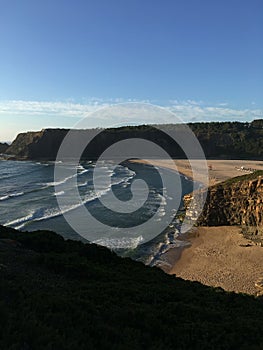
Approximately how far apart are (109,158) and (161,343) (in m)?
94.7

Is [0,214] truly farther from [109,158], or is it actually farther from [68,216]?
[109,158]

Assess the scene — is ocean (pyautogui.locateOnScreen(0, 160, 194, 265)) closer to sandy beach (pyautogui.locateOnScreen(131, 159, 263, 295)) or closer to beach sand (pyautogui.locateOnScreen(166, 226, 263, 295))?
sandy beach (pyautogui.locateOnScreen(131, 159, 263, 295))

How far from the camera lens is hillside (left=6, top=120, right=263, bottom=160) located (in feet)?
315

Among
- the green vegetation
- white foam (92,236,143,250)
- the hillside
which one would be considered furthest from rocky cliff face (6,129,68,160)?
the green vegetation

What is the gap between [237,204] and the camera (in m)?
24.2

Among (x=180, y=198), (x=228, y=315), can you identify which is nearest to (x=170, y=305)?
(x=228, y=315)

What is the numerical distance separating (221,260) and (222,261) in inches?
6.2

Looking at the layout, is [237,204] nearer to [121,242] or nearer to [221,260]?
[221,260]

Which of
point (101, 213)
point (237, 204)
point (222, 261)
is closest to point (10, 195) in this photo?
point (101, 213)

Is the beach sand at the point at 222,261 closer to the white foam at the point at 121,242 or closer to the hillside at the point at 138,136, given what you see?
the white foam at the point at 121,242

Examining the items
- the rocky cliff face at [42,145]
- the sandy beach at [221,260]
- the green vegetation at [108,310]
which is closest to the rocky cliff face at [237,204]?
the sandy beach at [221,260]

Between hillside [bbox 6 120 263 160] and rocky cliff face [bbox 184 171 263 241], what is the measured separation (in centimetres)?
7007

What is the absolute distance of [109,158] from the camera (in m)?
99.8

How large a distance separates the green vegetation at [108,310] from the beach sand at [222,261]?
653 cm
